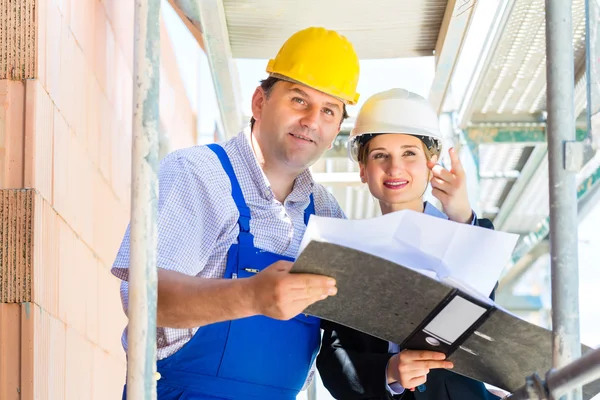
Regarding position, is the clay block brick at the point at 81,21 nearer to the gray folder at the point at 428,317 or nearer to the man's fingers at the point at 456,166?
the man's fingers at the point at 456,166

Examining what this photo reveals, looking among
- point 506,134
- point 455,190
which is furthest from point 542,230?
point 455,190

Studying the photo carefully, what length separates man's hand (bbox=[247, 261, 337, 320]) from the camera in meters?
2.22

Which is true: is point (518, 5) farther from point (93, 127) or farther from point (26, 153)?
point (26, 153)

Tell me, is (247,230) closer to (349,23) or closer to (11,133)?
(11,133)

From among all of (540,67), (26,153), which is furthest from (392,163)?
(540,67)

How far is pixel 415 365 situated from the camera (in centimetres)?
288

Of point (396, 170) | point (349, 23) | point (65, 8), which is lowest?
point (396, 170)

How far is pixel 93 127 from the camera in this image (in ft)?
12.7

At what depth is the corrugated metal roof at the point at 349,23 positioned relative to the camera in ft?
14.5

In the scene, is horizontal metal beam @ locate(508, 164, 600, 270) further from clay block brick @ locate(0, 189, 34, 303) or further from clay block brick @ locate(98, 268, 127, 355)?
clay block brick @ locate(0, 189, 34, 303)

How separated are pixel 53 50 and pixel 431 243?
5.23 ft

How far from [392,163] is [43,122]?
4.38 ft

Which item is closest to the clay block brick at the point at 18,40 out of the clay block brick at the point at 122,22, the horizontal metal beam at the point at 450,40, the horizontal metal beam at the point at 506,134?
the clay block brick at the point at 122,22

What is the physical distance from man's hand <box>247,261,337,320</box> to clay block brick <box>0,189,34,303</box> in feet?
3.09
